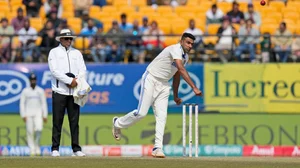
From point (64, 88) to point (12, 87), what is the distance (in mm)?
7606

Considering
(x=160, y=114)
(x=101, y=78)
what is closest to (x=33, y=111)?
(x=101, y=78)

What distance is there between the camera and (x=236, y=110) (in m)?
24.8

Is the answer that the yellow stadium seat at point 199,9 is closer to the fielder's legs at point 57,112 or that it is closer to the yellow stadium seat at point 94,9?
the yellow stadium seat at point 94,9

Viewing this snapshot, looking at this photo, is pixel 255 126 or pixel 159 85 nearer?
pixel 159 85

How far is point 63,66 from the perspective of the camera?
17.5m

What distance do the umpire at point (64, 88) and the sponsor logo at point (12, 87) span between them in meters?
7.32

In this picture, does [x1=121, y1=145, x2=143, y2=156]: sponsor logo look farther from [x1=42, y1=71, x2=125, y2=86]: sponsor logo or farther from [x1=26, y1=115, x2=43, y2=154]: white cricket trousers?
[x1=26, y1=115, x2=43, y2=154]: white cricket trousers

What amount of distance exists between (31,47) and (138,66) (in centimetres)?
258

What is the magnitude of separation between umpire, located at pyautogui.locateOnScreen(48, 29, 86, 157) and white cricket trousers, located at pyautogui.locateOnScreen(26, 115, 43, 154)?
678cm

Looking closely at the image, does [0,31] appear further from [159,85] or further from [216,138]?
[159,85]

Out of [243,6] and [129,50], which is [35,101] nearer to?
[129,50]

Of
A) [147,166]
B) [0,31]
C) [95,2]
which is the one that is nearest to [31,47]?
[0,31]

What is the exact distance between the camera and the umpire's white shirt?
17.4 m

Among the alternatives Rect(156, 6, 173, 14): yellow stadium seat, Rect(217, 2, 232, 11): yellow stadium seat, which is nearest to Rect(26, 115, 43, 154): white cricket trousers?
Rect(156, 6, 173, 14): yellow stadium seat
